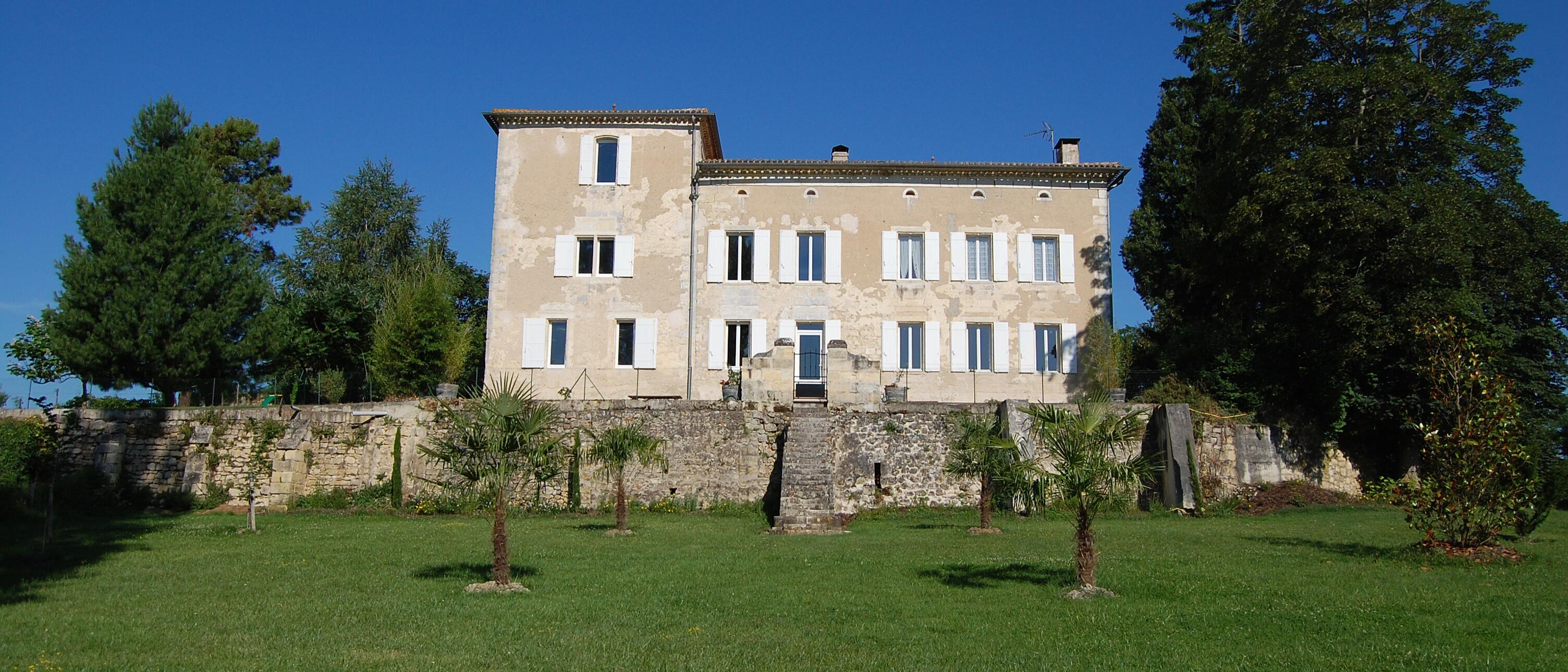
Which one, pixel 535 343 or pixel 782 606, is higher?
pixel 535 343

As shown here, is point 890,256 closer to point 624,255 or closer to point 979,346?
point 979,346

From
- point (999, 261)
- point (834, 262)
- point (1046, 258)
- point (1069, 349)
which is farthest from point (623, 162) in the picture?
point (1069, 349)

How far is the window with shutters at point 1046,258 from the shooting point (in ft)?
96.7

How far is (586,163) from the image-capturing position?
29719 millimetres

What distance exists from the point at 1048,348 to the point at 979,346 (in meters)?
1.90

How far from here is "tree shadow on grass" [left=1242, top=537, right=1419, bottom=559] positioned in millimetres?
13984

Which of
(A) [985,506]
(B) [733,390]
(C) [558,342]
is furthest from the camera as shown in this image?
(C) [558,342]

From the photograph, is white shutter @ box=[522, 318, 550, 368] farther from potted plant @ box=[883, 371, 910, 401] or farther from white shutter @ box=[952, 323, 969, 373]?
white shutter @ box=[952, 323, 969, 373]

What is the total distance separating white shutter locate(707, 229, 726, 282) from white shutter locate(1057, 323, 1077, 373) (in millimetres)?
9555

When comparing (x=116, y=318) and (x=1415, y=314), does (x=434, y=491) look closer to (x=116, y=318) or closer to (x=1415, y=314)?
(x=116, y=318)

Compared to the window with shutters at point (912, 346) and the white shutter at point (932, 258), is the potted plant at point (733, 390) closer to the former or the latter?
the window with shutters at point (912, 346)

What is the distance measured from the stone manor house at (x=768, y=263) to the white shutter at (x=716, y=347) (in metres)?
0.04

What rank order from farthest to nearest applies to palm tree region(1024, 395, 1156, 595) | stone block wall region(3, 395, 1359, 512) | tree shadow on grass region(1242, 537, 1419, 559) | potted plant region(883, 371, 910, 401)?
1. potted plant region(883, 371, 910, 401)
2. stone block wall region(3, 395, 1359, 512)
3. tree shadow on grass region(1242, 537, 1419, 559)
4. palm tree region(1024, 395, 1156, 595)

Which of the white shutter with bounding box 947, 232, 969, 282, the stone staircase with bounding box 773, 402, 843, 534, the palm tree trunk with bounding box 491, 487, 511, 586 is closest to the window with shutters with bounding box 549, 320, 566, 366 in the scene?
the stone staircase with bounding box 773, 402, 843, 534
